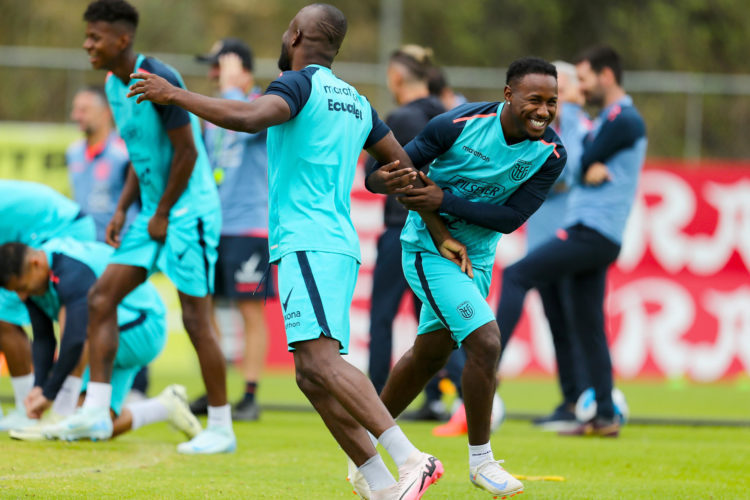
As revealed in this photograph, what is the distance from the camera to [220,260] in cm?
893

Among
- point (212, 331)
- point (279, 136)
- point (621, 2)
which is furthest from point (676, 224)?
point (621, 2)

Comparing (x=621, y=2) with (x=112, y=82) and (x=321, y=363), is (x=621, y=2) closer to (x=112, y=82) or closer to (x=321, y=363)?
(x=112, y=82)

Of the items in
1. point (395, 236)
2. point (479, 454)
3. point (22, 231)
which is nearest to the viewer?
point (479, 454)

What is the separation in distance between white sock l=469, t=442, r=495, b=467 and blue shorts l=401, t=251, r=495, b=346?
1.59 feet

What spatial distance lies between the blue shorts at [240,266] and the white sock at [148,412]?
2007mm

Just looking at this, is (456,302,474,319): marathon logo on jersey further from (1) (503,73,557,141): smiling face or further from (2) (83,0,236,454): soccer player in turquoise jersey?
(2) (83,0,236,454): soccer player in turquoise jersey

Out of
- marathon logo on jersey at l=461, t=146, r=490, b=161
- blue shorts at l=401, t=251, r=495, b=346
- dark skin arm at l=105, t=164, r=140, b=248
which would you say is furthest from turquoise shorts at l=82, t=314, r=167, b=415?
marathon logo on jersey at l=461, t=146, r=490, b=161

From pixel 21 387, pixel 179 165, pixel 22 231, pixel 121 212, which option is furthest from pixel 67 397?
pixel 179 165

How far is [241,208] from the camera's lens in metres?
8.92

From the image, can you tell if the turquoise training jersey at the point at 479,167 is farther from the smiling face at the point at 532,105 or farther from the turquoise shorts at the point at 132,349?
the turquoise shorts at the point at 132,349

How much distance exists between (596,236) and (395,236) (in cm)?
143

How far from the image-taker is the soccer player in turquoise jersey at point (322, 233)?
4.39 meters

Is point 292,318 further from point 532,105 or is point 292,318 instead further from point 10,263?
point 10,263

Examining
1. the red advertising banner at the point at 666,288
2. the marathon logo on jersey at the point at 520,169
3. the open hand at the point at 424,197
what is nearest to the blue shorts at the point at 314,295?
the open hand at the point at 424,197
